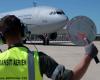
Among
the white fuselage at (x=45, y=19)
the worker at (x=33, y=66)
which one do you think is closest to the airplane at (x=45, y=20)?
the white fuselage at (x=45, y=19)

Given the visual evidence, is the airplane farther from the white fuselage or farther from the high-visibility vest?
the high-visibility vest

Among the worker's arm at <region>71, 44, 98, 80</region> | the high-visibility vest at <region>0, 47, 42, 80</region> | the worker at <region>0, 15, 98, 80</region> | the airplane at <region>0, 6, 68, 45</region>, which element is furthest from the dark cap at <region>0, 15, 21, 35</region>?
the airplane at <region>0, 6, 68, 45</region>

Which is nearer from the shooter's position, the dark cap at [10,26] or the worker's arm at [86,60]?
the worker's arm at [86,60]

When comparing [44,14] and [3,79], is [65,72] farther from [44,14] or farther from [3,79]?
[44,14]

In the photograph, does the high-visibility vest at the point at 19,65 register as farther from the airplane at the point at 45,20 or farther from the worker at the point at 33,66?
the airplane at the point at 45,20

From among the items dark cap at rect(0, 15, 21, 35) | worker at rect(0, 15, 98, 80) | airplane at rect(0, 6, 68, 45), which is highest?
dark cap at rect(0, 15, 21, 35)

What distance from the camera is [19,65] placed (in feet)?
10.1

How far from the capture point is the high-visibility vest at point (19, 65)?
9.97 ft

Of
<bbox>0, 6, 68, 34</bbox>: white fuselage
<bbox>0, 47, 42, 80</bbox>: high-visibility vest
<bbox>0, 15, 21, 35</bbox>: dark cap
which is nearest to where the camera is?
<bbox>0, 47, 42, 80</bbox>: high-visibility vest

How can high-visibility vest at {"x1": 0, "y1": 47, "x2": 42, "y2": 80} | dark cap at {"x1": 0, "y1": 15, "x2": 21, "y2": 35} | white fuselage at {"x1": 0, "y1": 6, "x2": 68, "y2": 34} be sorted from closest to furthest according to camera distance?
high-visibility vest at {"x1": 0, "y1": 47, "x2": 42, "y2": 80} → dark cap at {"x1": 0, "y1": 15, "x2": 21, "y2": 35} → white fuselage at {"x1": 0, "y1": 6, "x2": 68, "y2": 34}

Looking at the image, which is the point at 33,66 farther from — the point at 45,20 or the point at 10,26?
the point at 45,20

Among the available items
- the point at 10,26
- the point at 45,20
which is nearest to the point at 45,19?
the point at 45,20

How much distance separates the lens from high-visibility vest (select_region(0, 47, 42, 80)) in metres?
3.04

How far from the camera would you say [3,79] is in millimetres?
3068
